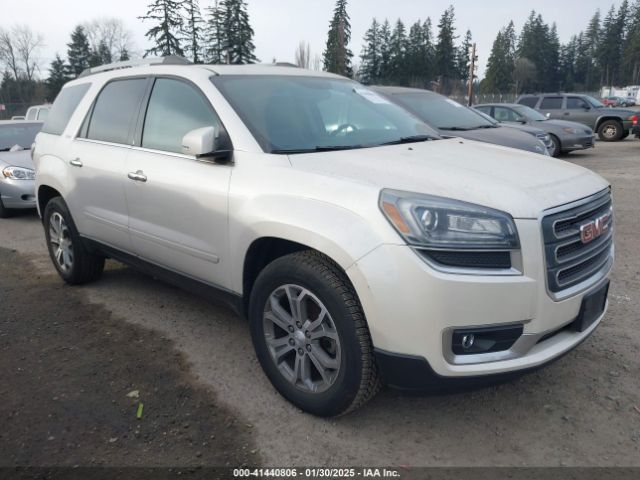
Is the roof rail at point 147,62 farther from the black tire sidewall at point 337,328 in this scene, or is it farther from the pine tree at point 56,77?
the pine tree at point 56,77

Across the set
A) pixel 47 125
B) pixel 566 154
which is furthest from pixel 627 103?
pixel 47 125

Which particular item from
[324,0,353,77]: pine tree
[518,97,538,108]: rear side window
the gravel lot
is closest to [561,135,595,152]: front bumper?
[518,97,538,108]: rear side window

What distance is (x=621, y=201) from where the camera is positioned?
8.06m

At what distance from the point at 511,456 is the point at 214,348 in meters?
1.99

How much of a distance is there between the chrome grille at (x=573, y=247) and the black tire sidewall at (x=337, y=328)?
0.92m

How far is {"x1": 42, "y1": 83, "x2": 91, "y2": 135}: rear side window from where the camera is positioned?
4.61 meters

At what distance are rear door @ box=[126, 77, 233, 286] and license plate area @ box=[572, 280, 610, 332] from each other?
187cm

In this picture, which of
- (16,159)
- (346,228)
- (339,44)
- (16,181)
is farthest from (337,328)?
(339,44)

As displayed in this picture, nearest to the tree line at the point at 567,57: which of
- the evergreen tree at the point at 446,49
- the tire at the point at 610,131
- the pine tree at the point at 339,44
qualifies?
the evergreen tree at the point at 446,49

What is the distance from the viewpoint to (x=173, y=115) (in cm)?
349

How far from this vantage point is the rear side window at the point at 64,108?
461cm

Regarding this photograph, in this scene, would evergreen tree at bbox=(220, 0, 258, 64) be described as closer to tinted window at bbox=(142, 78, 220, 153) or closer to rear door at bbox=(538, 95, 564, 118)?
rear door at bbox=(538, 95, 564, 118)

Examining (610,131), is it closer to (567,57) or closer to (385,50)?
(385,50)

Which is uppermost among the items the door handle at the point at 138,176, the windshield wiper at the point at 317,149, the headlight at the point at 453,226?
the windshield wiper at the point at 317,149
